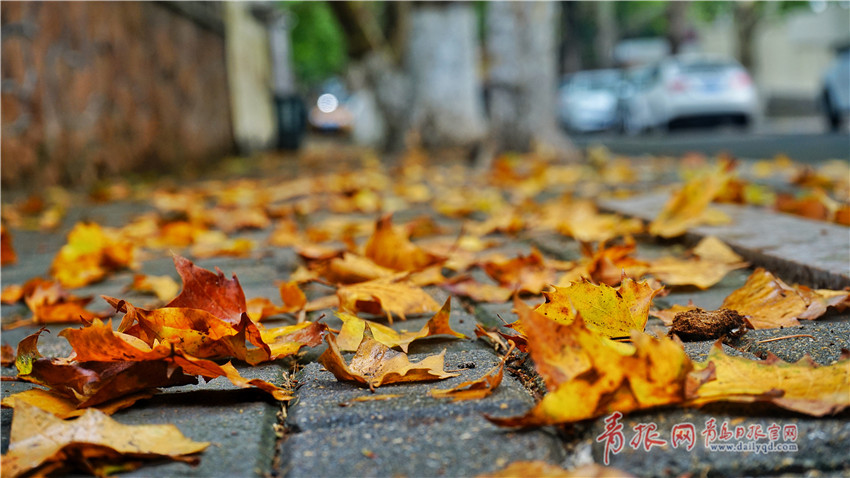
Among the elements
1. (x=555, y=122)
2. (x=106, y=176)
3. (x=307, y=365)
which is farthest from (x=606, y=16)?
(x=307, y=365)

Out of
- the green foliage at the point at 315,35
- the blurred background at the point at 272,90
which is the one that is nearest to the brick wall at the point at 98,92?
the blurred background at the point at 272,90

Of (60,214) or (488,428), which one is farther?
(60,214)

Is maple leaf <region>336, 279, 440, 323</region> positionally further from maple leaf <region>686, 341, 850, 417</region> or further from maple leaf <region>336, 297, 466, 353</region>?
maple leaf <region>686, 341, 850, 417</region>

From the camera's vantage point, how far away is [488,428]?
1.02m

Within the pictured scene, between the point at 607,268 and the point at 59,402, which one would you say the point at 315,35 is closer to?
the point at 607,268

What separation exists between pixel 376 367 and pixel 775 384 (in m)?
0.57

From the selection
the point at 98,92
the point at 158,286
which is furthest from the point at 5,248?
the point at 98,92

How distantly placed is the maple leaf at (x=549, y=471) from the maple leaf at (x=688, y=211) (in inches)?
63.1

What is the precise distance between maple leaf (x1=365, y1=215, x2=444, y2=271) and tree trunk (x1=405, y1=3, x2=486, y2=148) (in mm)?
7240

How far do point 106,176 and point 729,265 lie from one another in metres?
5.45

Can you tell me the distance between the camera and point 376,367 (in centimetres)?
125

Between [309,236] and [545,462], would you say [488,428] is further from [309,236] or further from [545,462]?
[309,236]

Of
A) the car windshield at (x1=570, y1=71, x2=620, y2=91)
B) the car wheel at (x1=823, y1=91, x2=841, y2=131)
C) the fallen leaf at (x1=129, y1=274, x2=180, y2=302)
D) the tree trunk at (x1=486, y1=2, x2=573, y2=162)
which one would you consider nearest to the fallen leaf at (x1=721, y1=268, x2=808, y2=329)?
the fallen leaf at (x1=129, y1=274, x2=180, y2=302)

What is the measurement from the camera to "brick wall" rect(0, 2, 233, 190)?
5055mm
